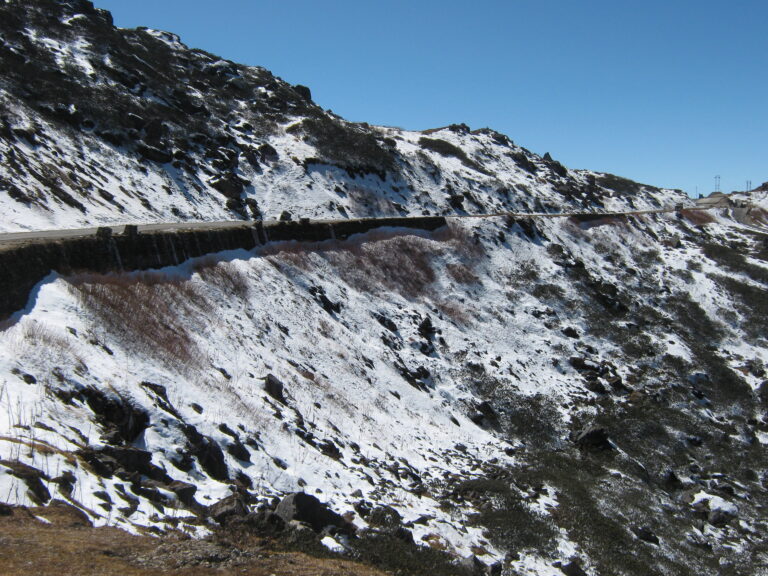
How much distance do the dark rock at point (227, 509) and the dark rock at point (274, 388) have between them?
27.3 feet

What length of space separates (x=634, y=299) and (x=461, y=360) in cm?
2602

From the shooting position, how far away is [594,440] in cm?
2870

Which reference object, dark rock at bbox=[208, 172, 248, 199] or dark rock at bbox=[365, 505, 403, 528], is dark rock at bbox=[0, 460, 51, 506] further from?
dark rock at bbox=[208, 172, 248, 199]

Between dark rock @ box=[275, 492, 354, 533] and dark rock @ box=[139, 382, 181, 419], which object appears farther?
dark rock @ box=[139, 382, 181, 419]

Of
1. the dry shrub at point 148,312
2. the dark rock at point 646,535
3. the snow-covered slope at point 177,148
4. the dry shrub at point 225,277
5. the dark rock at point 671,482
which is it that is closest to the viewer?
the dry shrub at point 148,312

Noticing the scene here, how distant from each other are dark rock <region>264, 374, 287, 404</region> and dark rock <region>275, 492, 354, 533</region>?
7.71 metres

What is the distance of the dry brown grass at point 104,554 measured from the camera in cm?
793

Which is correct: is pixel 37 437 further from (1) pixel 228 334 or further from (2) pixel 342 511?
(1) pixel 228 334

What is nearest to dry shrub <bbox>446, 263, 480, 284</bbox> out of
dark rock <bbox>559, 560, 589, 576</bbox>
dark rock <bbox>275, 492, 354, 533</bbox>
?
dark rock <bbox>559, 560, 589, 576</bbox>

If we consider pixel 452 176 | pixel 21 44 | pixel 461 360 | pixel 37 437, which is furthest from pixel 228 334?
pixel 452 176

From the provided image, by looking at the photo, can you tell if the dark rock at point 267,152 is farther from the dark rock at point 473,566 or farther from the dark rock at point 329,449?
the dark rock at point 473,566

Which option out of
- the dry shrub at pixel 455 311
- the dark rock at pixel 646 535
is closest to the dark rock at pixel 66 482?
the dark rock at pixel 646 535

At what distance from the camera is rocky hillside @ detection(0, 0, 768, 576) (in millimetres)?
13617

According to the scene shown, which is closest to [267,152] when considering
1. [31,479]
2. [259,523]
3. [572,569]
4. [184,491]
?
[184,491]
